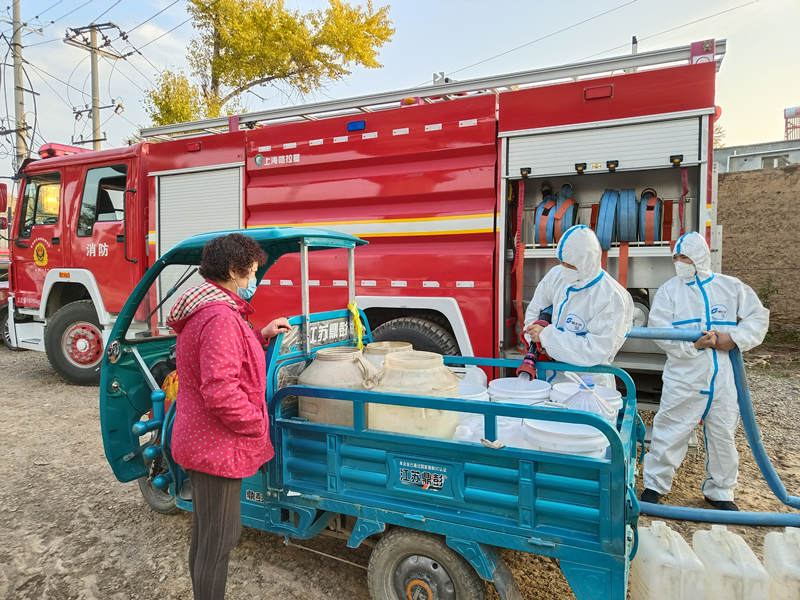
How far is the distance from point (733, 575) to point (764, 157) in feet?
33.4

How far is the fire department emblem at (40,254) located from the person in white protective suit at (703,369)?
7008mm

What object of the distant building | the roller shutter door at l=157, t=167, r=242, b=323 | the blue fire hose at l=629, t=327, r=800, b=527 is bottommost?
the blue fire hose at l=629, t=327, r=800, b=527

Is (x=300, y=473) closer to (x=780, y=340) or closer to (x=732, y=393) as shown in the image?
(x=732, y=393)

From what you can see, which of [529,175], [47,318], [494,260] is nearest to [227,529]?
[494,260]

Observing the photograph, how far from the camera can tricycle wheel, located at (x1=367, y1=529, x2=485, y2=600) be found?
80.5 inches

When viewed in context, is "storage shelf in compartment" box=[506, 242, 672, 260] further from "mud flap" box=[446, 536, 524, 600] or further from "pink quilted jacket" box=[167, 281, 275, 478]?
"pink quilted jacket" box=[167, 281, 275, 478]

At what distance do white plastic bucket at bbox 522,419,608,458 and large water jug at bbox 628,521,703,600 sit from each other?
1.39 feet

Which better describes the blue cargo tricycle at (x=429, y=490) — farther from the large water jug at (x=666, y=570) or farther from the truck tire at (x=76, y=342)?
the truck tire at (x=76, y=342)

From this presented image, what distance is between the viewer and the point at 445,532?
2.01 metres

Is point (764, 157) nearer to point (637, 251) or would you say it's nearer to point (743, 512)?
point (637, 251)

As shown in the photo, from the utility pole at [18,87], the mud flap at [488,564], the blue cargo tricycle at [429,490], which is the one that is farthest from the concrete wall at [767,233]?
the utility pole at [18,87]

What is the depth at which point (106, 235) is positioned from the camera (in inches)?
241

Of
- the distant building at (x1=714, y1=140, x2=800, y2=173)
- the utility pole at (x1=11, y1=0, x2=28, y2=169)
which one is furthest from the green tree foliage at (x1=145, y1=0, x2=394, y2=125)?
the distant building at (x1=714, y1=140, x2=800, y2=173)

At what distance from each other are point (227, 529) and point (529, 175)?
3165 mm
